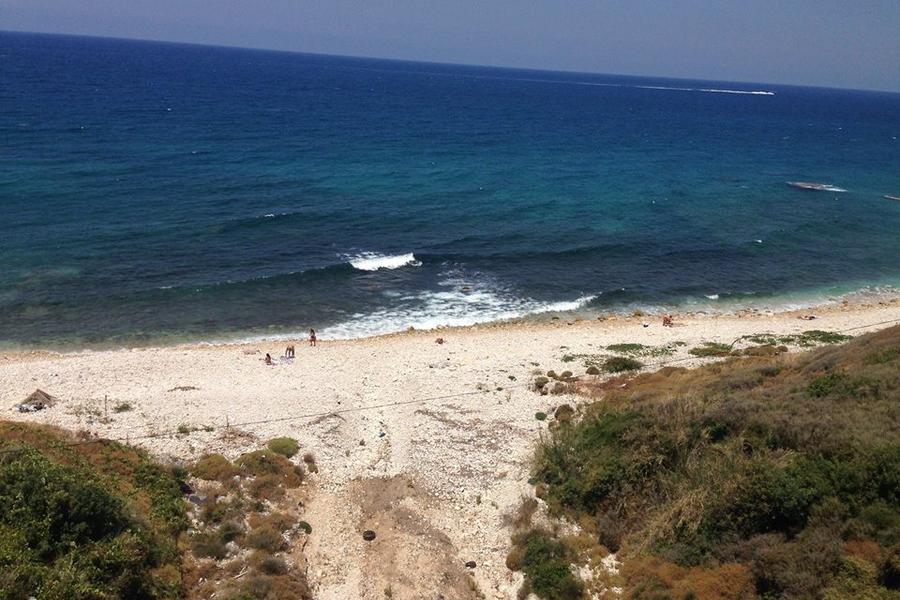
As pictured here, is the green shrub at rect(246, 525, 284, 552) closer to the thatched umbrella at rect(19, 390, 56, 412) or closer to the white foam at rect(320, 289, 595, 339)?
the thatched umbrella at rect(19, 390, 56, 412)

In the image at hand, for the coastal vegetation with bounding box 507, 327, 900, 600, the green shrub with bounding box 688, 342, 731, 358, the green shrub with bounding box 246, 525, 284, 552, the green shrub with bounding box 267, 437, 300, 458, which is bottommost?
the green shrub with bounding box 267, 437, 300, 458

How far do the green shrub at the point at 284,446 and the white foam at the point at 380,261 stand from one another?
28892mm

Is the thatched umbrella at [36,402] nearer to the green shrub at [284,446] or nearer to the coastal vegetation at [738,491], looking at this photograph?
the green shrub at [284,446]

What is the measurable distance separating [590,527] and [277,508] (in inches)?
434

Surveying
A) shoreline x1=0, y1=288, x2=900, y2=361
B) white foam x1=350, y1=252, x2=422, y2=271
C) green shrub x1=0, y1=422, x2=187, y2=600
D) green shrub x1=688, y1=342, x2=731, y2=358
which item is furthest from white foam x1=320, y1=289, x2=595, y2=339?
green shrub x1=0, y1=422, x2=187, y2=600

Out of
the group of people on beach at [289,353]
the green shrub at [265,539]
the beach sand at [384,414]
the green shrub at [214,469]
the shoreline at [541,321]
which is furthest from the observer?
the shoreline at [541,321]

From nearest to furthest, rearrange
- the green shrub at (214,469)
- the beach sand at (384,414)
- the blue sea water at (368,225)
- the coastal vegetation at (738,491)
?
the coastal vegetation at (738,491)
the beach sand at (384,414)
the green shrub at (214,469)
the blue sea water at (368,225)

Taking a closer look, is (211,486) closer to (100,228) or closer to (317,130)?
(100,228)

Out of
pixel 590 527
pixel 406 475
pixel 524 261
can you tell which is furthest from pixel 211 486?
pixel 524 261

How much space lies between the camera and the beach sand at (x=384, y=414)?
66.7ft

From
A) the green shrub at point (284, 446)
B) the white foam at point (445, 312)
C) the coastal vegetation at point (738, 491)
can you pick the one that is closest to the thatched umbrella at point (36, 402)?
the green shrub at point (284, 446)

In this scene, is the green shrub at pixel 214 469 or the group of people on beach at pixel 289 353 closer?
the green shrub at pixel 214 469

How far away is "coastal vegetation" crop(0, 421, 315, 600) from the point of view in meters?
15.6

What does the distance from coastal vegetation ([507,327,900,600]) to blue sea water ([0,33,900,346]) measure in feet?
85.5
